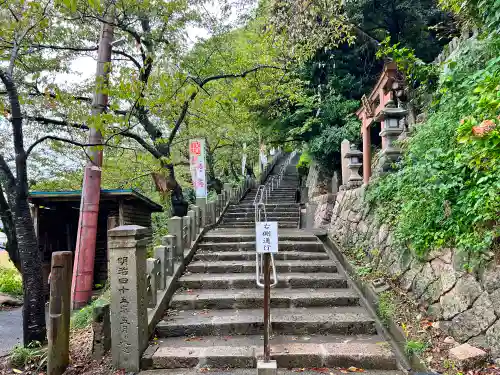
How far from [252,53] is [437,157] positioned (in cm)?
967

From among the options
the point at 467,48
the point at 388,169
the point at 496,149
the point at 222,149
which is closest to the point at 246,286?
the point at 388,169

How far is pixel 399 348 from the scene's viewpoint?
153 inches

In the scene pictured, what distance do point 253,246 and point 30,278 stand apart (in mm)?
4224

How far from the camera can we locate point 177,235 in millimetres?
6062

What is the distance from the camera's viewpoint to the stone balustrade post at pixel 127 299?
3764mm

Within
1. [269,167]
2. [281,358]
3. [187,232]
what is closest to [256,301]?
[281,358]

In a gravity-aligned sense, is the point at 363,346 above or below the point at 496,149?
below

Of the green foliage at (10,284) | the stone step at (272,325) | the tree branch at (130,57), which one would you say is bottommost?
the green foliage at (10,284)

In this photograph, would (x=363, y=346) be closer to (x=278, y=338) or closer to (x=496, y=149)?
(x=278, y=338)

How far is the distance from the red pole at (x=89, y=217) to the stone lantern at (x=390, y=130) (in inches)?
227

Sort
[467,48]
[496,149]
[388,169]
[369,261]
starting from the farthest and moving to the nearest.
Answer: [388,169] → [369,261] → [467,48] → [496,149]

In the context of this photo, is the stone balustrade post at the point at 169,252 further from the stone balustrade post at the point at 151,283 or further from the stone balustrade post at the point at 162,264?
the stone balustrade post at the point at 151,283

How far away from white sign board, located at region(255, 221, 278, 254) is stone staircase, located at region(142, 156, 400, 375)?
1.37 meters

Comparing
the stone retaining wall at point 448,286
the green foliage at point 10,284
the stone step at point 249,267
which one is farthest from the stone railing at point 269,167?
the stone retaining wall at point 448,286
